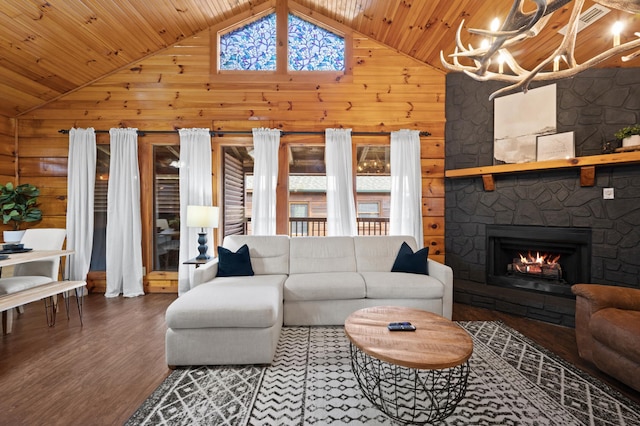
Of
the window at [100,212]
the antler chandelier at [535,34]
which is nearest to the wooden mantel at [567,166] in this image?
the antler chandelier at [535,34]

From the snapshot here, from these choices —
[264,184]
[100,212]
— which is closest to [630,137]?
[264,184]

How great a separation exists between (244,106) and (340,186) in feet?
5.97

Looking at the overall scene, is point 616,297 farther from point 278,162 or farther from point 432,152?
point 278,162

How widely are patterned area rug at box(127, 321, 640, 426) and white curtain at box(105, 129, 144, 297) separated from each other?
8.11 ft

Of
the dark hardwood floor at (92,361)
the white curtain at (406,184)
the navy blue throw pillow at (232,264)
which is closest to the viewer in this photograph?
the dark hardwood floor at (92,361)

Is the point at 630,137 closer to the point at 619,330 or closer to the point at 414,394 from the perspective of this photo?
the point at 619,330

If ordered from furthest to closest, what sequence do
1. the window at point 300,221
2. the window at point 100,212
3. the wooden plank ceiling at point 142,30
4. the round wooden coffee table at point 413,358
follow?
the window at point 300,221
the window at point 100,212
the wooden plank ceiling at point 142,30
the round wooden coffee table at point 413,358

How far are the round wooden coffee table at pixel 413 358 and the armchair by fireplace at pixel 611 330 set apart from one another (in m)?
1.02

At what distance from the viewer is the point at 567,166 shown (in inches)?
116

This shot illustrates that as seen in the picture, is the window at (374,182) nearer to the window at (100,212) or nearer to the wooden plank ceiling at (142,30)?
the wooden plank ceiling at (142,30)

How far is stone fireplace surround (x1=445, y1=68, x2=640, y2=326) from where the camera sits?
2.84 metres

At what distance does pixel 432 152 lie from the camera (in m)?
4.10

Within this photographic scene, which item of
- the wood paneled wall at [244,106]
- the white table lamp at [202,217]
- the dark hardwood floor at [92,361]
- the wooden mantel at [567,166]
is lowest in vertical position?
the dark hardwood floor at [92,361]

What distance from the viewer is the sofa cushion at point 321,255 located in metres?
3.33
